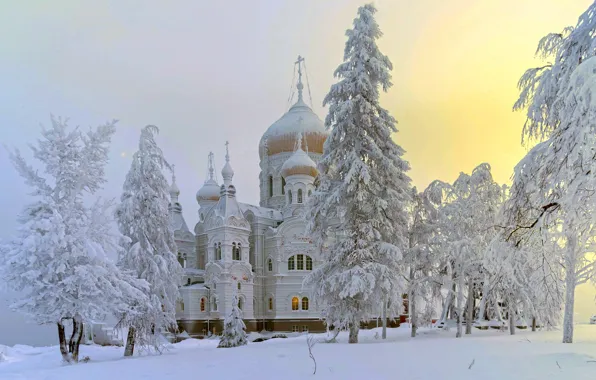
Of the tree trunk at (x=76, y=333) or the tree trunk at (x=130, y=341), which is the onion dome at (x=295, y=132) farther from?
the tree trunk at (x=76, y=333)

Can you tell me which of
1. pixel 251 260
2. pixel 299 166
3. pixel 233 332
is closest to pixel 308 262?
pixel 251 260

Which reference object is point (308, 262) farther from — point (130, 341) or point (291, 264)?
point (130, 341)

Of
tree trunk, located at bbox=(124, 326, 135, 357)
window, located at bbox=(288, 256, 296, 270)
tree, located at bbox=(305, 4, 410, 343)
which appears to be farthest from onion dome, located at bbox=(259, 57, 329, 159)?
tree trunk, located at bbox=(124, 326, 135, 357)

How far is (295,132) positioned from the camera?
48.4 meters

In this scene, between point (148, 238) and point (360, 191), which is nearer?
point (360, 191)

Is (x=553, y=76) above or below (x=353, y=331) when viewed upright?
above

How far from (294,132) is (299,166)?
6.59 m

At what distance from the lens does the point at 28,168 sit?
48.0ft

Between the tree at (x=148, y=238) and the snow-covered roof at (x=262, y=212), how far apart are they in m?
23.2

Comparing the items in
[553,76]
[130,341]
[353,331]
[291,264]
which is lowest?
[130,341]

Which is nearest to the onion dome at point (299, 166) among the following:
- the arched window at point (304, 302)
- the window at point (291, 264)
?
the window at point (291, 264)

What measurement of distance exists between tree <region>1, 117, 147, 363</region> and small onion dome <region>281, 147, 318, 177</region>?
2787 centimetres

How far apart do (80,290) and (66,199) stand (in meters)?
2.90

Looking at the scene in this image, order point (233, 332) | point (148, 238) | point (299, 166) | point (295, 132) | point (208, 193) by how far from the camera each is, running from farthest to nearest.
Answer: point (208, 193), point (295, 132), point (299, 166), point (233, 332), point (148, 238)
